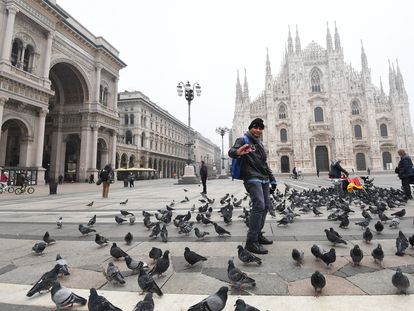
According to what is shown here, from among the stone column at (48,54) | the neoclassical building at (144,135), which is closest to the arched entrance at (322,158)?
the neoclassical building at (144,135)

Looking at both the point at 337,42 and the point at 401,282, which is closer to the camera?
the point at 401,282

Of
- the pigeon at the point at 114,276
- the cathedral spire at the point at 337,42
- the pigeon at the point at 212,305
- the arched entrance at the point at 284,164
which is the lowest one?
the pigeon at the point at 114,276

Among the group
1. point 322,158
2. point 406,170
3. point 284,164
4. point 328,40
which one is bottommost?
point 406,170

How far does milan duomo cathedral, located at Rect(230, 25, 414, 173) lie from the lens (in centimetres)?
4303

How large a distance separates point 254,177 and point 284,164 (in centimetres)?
4528

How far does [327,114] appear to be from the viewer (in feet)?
150

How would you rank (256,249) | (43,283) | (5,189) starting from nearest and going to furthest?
(43,283) < (256,249) < (5,189)

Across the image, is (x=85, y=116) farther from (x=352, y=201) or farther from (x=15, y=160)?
(x=352, y=201)

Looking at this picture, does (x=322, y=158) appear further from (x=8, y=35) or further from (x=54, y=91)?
(x=8, y=35)

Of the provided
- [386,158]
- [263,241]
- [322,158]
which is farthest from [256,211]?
[386,158]

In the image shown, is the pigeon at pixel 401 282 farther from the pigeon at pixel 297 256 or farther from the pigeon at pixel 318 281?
the pigeon at pixel 297 256

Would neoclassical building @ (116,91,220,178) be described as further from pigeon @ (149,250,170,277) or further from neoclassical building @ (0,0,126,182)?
pigeon @ (149,250,170,277)

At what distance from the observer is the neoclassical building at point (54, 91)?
19.8 meters

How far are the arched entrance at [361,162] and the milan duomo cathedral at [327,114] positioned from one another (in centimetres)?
15
